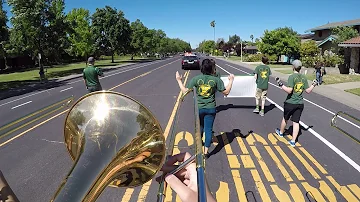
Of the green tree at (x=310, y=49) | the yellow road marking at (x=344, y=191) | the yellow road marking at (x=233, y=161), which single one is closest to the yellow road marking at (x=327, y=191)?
the yellow road marking at (x=344, y=191)

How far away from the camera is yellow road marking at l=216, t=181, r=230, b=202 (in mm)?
3813

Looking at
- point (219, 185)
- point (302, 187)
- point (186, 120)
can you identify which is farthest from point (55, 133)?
point (302, 187)

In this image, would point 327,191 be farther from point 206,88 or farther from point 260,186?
point 206,88

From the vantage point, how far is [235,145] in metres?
5.89

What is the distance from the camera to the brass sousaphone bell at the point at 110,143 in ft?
5.00

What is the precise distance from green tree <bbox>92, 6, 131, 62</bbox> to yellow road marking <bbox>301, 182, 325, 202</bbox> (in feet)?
161

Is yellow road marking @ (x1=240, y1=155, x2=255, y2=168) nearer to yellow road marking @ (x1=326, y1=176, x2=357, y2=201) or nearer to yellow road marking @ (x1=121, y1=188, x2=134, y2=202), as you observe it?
yellow road marking @ (x1=326, y1=176, x2=357, y2=201)

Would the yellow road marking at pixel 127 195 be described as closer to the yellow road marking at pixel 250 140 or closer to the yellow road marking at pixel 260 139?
the yellow road marking at pixel 250 140

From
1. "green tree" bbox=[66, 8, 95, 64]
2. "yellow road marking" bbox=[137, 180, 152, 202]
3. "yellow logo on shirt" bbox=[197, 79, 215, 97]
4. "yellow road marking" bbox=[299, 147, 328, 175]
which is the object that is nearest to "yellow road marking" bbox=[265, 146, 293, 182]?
"yellow road marking" bbox=[299, 147, 328, 175]

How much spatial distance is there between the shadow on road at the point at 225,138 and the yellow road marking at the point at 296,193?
1685mm

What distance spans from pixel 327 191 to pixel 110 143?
11.7 feet

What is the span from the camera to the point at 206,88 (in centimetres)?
475

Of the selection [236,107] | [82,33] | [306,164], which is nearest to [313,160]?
[306,164]

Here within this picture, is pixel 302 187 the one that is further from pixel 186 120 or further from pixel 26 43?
pixel 26 43
